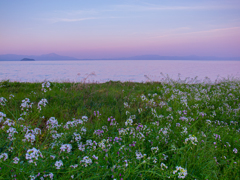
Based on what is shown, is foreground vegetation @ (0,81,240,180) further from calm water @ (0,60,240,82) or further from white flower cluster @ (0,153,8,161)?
calm water @ (0,60,240,82)

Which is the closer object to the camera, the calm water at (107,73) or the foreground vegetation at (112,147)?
the foreground vegetation at (112,147)

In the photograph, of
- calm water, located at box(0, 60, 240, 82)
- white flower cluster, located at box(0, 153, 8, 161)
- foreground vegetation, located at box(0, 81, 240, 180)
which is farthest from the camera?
calm water, located at box(0, 60, 240, 82)

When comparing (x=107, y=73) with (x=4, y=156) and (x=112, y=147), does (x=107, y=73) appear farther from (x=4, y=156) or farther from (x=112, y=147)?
(x=4, y=156)

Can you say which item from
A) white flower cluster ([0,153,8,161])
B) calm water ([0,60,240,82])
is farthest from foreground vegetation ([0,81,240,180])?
calm water ([0,60,240,82])

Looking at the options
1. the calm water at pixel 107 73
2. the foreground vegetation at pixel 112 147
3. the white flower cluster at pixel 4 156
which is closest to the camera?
the white flower cluster at pixel 4 156

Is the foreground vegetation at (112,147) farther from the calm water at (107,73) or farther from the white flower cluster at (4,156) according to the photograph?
the calm water at (107,73)

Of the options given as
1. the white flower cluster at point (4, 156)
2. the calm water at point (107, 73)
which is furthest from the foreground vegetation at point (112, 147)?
the calm water at point (107, 73)

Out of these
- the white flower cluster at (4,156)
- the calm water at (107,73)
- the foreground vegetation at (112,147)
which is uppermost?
the calm water at (107,73)

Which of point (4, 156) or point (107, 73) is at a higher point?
point (107, 73)

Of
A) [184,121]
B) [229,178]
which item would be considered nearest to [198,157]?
[229,178]

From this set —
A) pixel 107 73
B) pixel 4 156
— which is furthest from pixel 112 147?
pixel 107 73

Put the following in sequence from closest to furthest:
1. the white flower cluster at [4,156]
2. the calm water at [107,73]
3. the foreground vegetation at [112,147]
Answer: the white flower cluster at [4,156]
the foreground vegetation at [112,147]
the calm water at [107,73]

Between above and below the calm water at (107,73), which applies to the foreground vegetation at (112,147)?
below

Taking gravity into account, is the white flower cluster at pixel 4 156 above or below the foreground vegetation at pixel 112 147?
above
